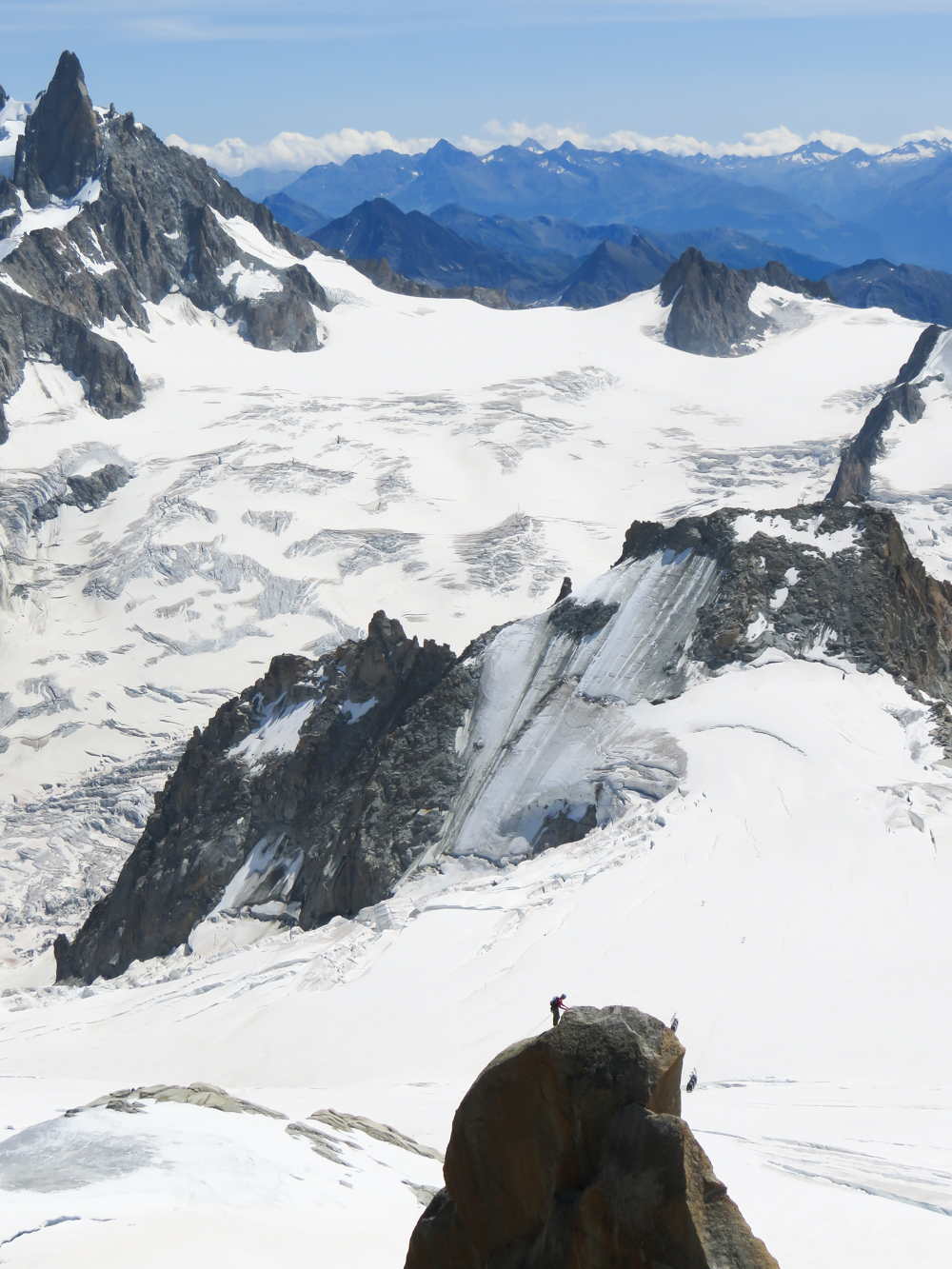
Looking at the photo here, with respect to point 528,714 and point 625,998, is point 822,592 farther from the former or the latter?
point 625,998

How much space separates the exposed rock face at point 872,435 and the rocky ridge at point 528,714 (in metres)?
69.0

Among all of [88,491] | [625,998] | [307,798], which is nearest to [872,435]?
[88,491]

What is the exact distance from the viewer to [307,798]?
2169 inches

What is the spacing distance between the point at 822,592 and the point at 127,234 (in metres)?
153

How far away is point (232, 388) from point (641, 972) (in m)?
141

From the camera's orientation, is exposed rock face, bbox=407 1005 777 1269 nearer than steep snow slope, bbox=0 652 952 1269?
Yes

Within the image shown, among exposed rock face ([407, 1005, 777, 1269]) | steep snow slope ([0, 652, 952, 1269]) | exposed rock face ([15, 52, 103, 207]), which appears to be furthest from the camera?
exposed rock face ([15, 52, 103, 207])

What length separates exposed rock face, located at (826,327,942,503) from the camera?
121188 mm

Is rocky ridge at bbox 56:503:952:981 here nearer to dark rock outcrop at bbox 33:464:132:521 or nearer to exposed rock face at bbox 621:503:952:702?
exposed rock face at bbox 621:503:952:702

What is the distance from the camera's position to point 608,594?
5203 centimetres

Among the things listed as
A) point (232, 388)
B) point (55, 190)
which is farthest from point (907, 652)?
point (55, 190)

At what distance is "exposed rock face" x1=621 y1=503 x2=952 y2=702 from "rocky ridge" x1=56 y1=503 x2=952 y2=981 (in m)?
0.08

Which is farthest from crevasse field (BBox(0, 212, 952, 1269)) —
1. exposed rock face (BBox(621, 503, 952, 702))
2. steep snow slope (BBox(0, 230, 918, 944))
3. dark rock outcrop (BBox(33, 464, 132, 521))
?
dark rock outcrop (BBox(33, 464, 132, 521))

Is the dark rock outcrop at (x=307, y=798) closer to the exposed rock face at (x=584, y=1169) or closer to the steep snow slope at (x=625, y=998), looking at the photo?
the steep snow slope at (x=625, y=998)
